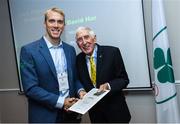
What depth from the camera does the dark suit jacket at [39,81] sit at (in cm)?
227

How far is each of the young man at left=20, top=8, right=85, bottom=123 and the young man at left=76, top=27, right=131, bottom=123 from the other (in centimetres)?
16

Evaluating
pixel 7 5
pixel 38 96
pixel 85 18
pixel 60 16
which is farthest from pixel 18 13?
pixel 38 96

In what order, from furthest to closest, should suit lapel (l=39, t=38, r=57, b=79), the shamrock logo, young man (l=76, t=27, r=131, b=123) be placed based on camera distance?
the shamrock logo → young man (l=76, t=27, r=131, b=123) → suit lapel (l=39, t=38, r=57, b=79)

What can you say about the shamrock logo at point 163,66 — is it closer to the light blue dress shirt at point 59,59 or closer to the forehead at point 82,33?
the forehead at point 82,33

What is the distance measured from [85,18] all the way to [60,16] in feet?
2.63

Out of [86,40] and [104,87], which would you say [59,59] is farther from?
[104,87]

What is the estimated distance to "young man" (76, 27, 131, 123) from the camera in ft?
7.98

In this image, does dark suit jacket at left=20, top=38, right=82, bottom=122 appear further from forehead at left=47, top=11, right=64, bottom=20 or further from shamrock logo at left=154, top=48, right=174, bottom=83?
shamrock logo at left=154, top=48, right=174, bottom=83

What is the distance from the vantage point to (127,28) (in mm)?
2996

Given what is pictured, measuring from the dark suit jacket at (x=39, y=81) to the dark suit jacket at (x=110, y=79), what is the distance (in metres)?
0.34

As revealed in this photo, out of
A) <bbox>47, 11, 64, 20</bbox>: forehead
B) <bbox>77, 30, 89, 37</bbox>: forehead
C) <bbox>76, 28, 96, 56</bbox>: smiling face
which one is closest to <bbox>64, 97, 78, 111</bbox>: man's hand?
<bbox>76, 28, 96, 56</bbox>: smiling face

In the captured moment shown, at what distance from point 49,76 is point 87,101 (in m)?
0.38

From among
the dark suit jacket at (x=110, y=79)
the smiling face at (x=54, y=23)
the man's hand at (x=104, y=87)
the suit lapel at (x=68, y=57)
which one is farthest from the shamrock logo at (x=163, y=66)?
the smiling face at (x=54, y=23)

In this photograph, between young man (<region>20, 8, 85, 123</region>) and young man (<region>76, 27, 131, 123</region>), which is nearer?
young man (<region>20, 8, 85, 123</region>)
